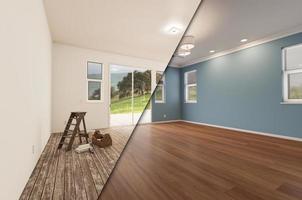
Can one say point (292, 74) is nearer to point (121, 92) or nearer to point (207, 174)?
point (207, 174)

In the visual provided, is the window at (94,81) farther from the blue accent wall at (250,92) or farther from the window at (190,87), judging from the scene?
the blue accent wall at (250,92)

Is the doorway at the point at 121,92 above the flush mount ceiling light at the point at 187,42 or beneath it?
beneath

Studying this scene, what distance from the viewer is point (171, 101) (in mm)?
5629

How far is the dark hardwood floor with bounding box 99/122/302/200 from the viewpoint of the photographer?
1.22 m

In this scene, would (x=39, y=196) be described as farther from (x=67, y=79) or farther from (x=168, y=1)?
(x=67, y=79)

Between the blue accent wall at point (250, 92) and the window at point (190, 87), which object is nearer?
the blue accent wall at point (250, 92)

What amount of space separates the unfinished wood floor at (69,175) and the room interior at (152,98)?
0.5 inches

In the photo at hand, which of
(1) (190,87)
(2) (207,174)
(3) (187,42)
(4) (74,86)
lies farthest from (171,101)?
(2) (207,174)

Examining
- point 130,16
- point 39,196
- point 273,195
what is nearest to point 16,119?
point 39,196

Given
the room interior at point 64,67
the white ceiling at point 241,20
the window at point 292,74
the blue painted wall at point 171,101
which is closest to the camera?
the room interior at point 64,67

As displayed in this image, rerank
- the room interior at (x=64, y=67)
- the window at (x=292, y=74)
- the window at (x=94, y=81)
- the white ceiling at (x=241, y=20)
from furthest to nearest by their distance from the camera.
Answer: the window at (x=94, y=81) → the window at (x=292, y=74) → the white ceiling at (x=241, y=20) → the room interior at (x=64, y=67)

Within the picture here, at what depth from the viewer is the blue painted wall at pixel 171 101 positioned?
5399 millimetres

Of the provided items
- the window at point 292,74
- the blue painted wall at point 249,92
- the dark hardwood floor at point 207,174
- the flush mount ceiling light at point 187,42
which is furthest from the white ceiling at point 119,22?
the window at point 292,74

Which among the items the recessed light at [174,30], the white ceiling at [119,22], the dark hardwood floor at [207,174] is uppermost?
the white ceiling at [119,22]
